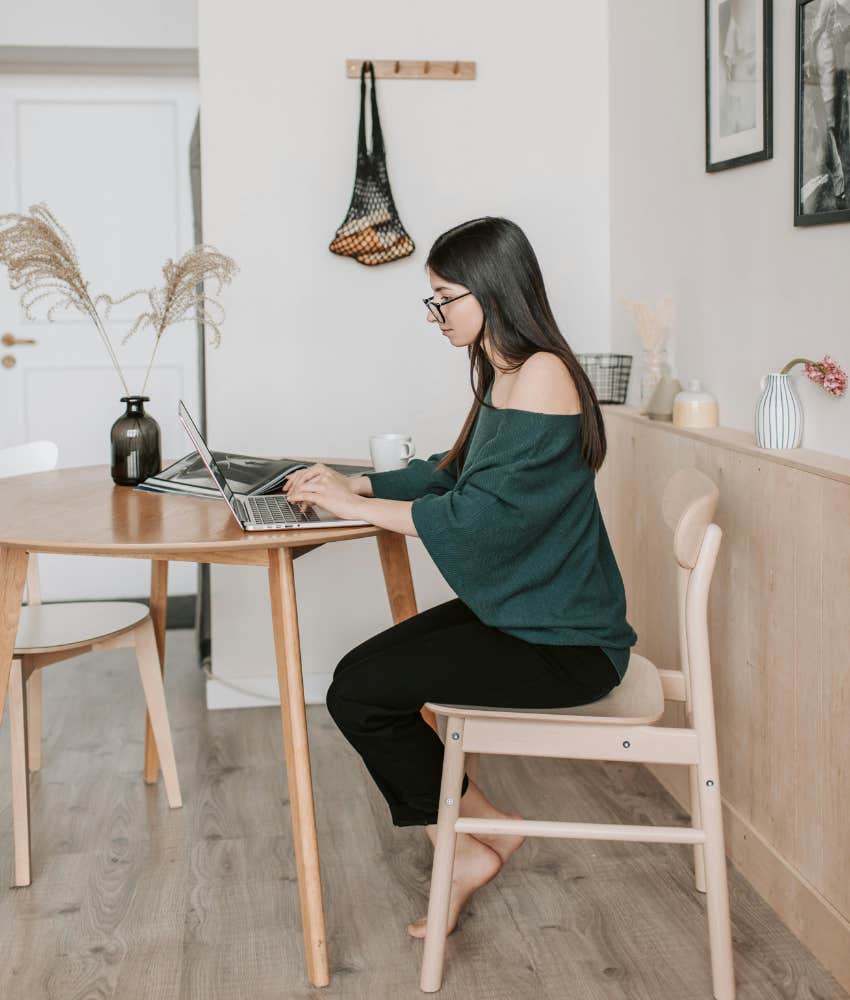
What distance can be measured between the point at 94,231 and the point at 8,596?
230 centimetres

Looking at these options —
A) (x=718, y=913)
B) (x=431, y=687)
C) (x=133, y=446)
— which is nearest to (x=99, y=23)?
(x=133, y=446)

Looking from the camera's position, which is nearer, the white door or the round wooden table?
the round wooden table

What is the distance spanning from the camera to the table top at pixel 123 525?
1.68 meters

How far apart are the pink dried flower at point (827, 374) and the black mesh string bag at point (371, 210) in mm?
1348

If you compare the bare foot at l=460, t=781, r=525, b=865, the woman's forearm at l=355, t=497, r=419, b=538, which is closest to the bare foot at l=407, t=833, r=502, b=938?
the bare foot at l=460, t=781, r=525, b=865

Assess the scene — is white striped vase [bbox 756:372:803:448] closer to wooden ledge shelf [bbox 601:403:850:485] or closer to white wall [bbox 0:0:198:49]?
wooden ledge shelf [bbox 601:403:850:485]

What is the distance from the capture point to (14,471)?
244 cm

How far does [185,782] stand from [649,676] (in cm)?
121

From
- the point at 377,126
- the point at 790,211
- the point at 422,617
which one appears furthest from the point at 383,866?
the point at 377,126

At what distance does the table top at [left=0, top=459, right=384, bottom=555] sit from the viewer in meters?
1.68

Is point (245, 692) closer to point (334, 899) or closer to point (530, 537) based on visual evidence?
point (334, 899)

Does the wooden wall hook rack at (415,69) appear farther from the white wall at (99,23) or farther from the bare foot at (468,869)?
the bare foot at (468,869)

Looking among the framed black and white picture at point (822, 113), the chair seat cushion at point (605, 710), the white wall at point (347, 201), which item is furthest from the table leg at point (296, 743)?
the white wall at point (347, 201)

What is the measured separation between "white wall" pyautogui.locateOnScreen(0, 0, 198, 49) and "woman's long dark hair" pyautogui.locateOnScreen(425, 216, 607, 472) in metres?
2.40
